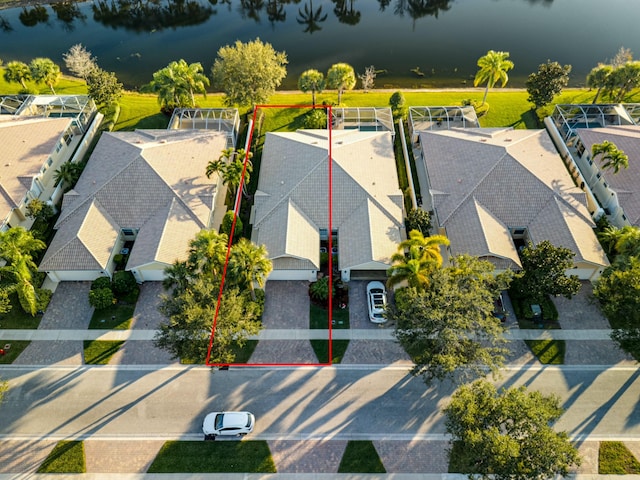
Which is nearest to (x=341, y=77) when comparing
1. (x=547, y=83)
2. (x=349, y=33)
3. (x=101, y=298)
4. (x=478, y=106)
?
(x=478, y=106)

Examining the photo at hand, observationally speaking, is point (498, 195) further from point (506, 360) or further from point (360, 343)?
point (360, 343)

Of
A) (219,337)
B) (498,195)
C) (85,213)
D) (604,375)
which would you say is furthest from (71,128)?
(604,375)

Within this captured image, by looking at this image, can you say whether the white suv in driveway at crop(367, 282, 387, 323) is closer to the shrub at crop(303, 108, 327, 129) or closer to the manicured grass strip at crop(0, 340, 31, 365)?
the shrub at crop(303, 108, 327, 129)

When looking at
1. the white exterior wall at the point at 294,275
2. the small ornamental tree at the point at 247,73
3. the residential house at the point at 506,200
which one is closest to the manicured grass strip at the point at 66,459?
the white exterior wall at the point at 294,275

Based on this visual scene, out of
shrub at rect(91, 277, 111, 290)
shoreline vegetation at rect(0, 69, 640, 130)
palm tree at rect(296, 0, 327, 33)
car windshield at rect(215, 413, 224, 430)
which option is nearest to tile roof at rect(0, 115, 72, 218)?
shoreline vegetation at rect(0, 69, 640, 130)

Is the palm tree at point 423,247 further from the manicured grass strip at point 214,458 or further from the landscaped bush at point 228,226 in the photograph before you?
the manicured grass strip at point 214,458
